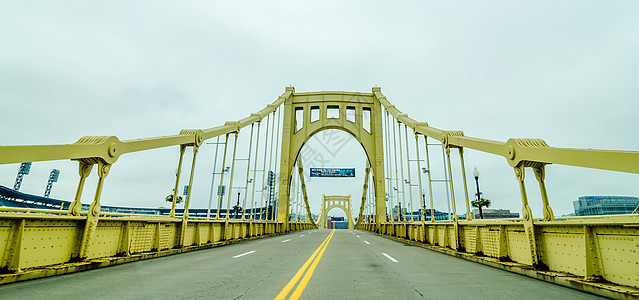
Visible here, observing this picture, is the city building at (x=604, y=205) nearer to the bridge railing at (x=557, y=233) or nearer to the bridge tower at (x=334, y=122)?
the bridge tower at (x=334, y=122)

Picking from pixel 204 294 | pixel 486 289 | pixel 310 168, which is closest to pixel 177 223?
pixel 204 294

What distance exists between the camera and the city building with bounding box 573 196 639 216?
55.1 metres

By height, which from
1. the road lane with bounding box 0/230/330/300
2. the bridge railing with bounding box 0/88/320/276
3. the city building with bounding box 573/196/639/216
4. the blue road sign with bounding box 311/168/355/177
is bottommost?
the road lane with bounding box 0/230/330/300

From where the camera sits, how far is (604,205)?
189 ft

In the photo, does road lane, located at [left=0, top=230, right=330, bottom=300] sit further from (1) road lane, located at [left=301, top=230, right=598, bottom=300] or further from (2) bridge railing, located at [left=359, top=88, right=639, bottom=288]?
(2) bridge railing, located at [left=359, top=88, right=639, bottom=288]

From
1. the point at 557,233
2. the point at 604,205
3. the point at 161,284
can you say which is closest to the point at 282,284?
the point at 161,284

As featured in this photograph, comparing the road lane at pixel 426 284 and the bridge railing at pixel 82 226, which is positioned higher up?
the bridge railing at pixel 82 226

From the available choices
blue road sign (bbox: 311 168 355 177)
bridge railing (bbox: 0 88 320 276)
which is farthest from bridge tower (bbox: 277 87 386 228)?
bridge railing (bbox: 0 88 320 276)

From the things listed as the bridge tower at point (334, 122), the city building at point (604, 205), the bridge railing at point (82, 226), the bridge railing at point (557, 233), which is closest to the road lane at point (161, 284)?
the bridge railing at point (82, 226)

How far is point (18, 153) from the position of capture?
4.79 metres

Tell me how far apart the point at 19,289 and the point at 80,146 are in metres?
2.83

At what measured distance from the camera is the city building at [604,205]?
55.1m

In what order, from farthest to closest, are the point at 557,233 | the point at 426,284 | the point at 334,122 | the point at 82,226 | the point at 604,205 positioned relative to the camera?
the point at 604,205 → the point at 334,122 → the point at 82,226 → the point at 557,233 → the point at 426,284

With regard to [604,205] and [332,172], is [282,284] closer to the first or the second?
[332,172]
